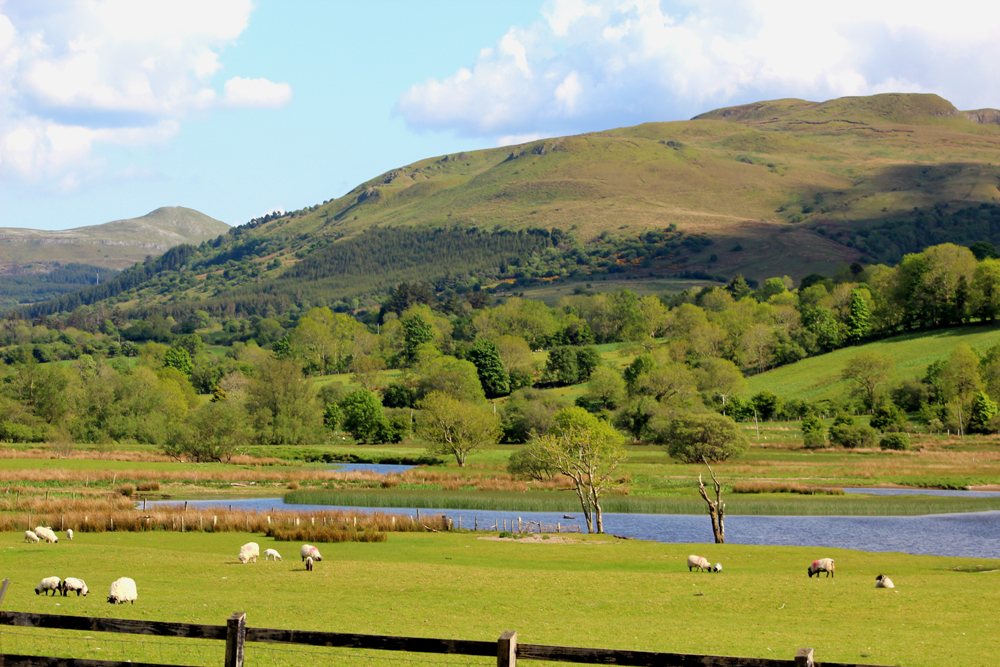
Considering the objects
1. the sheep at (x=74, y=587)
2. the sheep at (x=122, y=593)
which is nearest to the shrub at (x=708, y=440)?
the sheep at (x=74, y=587)

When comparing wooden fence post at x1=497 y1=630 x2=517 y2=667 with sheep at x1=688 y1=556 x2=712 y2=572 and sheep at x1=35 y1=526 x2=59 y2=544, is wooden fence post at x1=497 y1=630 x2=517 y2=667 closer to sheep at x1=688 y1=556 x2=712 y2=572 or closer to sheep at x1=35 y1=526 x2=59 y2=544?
sheep at x1=688 y1=556 x2=712 y2=572

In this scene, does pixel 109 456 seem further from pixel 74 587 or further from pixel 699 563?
pixel 699 563

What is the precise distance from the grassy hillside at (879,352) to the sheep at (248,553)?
11187cm

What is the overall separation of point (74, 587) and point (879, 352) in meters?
141

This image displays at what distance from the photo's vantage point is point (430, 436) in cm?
10119

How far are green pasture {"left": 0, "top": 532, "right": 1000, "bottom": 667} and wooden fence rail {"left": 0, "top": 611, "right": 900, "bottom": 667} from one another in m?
3.81

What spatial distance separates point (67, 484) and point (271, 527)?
3384cm

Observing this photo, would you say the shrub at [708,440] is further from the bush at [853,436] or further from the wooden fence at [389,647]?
the wooden fence at [389,647]

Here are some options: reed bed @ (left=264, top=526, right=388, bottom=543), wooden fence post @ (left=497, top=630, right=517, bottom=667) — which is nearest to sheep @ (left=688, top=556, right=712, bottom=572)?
reed bed @ (left=264, top=526, right=388, bottom=543)

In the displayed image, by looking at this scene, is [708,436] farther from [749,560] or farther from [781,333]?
[781,333]

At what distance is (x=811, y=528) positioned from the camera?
183 ft

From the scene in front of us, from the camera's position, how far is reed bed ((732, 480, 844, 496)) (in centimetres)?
7269

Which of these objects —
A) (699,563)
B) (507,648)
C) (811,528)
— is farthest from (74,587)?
(811,528)

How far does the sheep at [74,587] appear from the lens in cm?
2128
